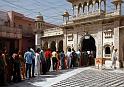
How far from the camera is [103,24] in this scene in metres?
27.4

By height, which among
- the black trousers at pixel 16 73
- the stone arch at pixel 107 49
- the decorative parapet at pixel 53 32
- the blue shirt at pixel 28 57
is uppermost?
the decorative parapet at pixel 53 32

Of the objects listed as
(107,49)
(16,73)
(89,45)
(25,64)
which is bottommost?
(16,73)

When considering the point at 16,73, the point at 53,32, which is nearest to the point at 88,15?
the point at 53,32

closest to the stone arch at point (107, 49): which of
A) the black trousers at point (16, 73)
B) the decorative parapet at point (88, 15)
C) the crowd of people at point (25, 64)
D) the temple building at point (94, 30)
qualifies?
the temple building at point (94, 30)

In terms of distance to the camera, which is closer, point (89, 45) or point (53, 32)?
point (89, 45)

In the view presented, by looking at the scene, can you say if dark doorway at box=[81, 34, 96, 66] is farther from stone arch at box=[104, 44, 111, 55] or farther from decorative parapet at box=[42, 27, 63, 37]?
decorative parapet at box=[42, 27, 63, 37]

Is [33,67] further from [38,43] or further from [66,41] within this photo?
[38,43]

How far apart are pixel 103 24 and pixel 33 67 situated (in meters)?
14.7

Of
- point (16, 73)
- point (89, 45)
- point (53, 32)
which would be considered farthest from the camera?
point (53, 32)

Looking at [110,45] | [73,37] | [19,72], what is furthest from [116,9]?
[19,72]

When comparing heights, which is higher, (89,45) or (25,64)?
(89,45)

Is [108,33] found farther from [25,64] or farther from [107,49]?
[25,64]

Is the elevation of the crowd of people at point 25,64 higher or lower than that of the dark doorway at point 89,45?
lower

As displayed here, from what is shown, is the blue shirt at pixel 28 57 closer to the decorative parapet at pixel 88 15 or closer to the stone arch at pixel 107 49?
the stone arch at pixel 107 49
